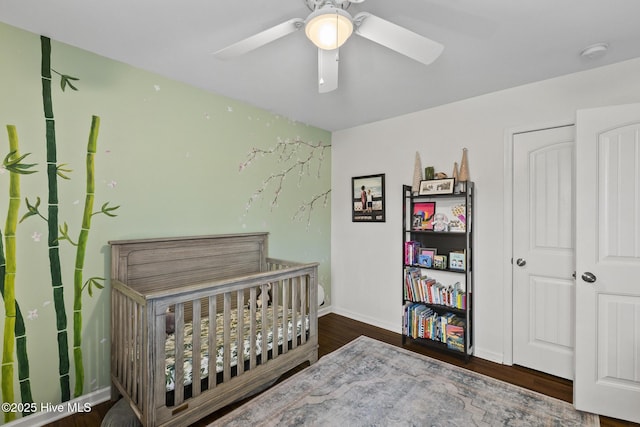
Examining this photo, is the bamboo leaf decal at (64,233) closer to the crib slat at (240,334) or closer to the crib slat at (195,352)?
the crib slat at (195,352)

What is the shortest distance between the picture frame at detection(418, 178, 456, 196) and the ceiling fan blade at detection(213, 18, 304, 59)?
6.23ft

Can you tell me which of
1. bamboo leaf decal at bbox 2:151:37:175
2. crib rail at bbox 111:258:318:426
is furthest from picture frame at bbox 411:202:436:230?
bamboo leaf decal at bbox 2:151:37:175

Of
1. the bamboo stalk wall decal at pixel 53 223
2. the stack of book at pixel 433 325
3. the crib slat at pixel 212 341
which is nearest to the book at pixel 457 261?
the stack of book at pixel 433 325

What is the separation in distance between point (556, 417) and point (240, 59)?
3083 millimetres

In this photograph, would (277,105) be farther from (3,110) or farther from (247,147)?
(3,110)

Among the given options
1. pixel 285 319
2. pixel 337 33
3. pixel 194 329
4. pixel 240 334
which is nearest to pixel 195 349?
pixel 194 329

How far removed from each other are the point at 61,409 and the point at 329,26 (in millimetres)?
2703

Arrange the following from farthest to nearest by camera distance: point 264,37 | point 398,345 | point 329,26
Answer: point 398,345
point 264,37
point 329,26

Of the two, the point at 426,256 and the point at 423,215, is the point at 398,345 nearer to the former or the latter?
the point at 426,256

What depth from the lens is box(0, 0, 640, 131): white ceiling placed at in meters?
1.56

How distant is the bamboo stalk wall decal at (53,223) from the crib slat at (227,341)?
103cm

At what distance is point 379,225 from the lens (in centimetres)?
344

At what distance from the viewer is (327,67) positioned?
1.56 metres

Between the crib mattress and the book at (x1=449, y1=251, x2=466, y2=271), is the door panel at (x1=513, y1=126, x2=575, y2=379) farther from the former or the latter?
the crib mattress
